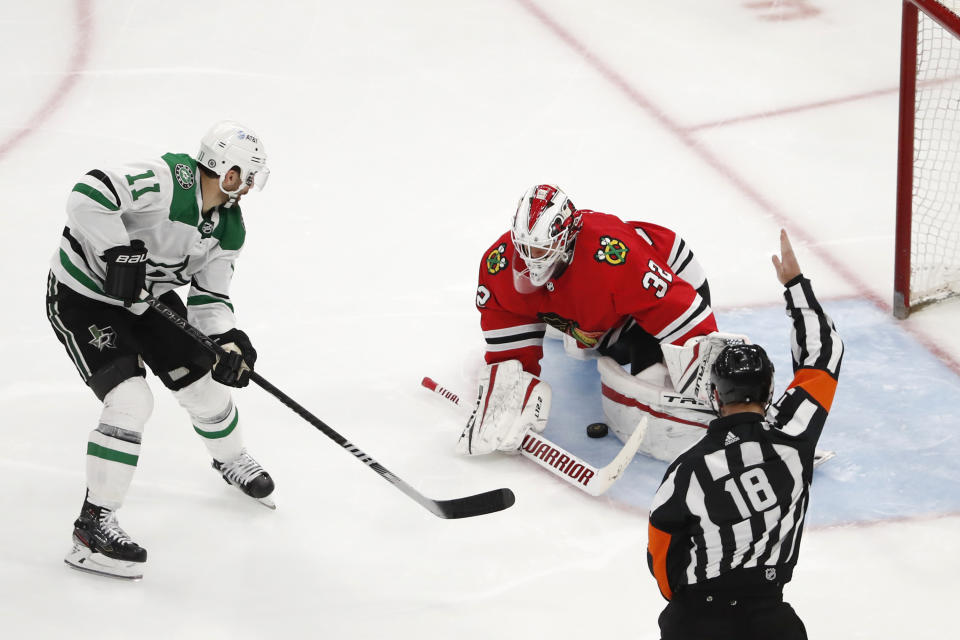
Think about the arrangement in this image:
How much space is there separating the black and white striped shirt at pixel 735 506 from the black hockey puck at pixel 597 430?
1.32 metres

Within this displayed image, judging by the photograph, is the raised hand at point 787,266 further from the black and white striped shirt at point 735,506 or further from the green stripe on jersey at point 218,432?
the green stripe on jersey at point 218,432

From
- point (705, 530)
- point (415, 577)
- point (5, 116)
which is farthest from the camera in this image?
point (5, 116)

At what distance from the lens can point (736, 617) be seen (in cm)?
203

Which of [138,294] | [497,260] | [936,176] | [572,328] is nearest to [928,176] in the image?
[936,176]

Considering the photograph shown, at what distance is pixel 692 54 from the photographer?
229 inches

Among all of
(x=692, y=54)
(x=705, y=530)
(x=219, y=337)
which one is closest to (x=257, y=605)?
(x=219, y=337)

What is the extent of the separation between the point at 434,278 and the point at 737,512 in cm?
244

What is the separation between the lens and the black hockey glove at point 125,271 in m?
2.69

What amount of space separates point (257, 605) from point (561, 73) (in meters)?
3.50

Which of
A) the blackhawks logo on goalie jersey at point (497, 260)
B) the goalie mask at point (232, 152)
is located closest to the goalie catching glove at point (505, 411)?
the blackhawks logo on goalie jersey at point (497, 260)

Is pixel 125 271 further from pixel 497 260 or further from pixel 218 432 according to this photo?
pixel 497 260

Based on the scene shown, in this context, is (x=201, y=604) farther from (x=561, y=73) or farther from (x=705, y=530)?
(x=561, y=73)

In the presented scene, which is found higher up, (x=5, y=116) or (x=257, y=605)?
(x=5, y=116)

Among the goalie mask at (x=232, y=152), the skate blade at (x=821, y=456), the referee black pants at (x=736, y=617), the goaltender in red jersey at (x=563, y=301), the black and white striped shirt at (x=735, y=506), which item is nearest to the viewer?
the black and white striped shirt at (x=735, y=506)
